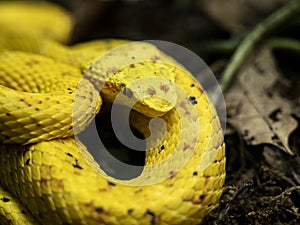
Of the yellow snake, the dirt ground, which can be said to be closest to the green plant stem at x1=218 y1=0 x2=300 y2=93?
the dirt ground

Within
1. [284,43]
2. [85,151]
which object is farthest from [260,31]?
[85,151]

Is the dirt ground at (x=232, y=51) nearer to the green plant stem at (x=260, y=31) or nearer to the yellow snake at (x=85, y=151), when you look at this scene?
the green plant stem at (x=260, y=31)

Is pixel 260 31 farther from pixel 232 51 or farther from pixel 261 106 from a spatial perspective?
pixel 261 106

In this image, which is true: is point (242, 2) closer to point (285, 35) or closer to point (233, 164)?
point (285, 35)

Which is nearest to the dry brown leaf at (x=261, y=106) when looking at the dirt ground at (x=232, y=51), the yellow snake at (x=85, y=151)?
the dirt ground at (x=232, y=51)

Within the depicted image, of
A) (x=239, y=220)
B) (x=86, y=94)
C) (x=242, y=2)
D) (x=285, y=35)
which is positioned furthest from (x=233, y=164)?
(x=242, y=2)

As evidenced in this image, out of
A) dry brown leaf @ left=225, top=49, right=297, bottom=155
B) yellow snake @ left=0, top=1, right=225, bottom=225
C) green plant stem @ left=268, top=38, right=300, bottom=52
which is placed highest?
green plant stem @ left=268, top=38, right=300, bottom=52

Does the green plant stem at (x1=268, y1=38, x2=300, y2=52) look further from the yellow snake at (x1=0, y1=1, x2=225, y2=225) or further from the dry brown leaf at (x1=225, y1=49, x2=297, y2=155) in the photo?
the yellow snake at (x1=0, y1=1, x2=225, y2=225)
